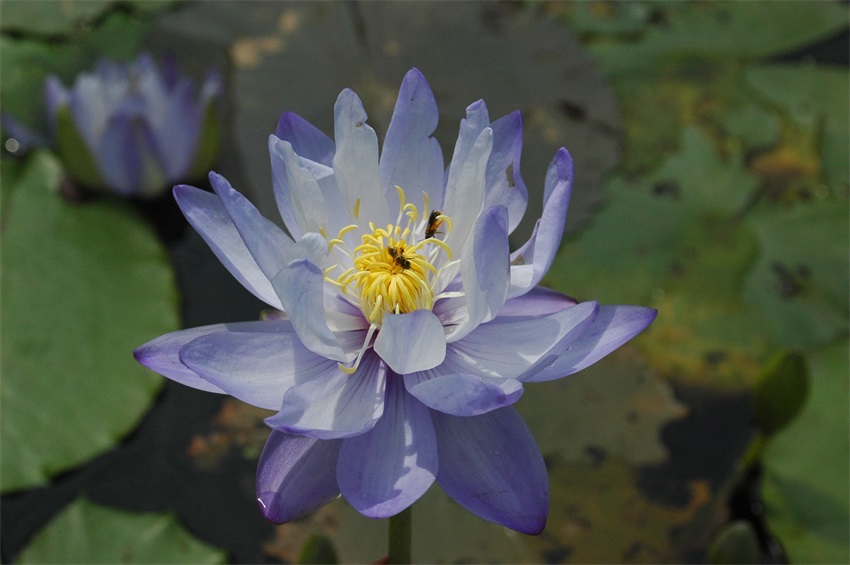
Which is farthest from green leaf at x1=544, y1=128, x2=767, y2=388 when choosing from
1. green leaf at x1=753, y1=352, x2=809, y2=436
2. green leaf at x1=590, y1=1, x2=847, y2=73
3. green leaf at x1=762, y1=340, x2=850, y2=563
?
green leaf at x1=590, y1=1, x2=847, y2=73

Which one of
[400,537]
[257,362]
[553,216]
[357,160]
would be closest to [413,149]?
[357,160]

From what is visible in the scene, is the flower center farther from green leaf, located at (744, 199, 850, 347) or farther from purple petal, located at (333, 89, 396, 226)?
green leaf, located at (744, 199, 850, 347)

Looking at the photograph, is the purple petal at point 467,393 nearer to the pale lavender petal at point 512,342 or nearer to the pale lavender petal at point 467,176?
the pale lavender petal at point 512,342

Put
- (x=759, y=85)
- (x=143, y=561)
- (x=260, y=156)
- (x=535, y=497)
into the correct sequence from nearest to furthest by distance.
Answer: (x=535, y=497)
(x=143, y=561)
(x=260, y=156)
(x=759, y=85)

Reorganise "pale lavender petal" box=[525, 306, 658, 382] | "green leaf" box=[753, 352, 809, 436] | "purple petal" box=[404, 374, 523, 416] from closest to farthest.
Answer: "purple petal" box=[404, 374, 523, 416] < "pale lavender petal" box=[525, 306, 658, 382] < "green leaf" box=[753, 352, 809, 436]

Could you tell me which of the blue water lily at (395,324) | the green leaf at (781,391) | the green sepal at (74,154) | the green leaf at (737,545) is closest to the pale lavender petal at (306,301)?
the blue water lily at (395,324)

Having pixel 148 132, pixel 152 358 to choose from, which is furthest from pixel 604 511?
pixel 148 132

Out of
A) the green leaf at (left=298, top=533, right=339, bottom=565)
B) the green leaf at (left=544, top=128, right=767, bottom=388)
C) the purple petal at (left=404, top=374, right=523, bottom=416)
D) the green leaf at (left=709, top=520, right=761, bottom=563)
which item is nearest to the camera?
the purple petal at (left=404, top=374, right=523, bottom=416)

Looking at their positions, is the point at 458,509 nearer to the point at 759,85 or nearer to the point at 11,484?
the point at 11,484
